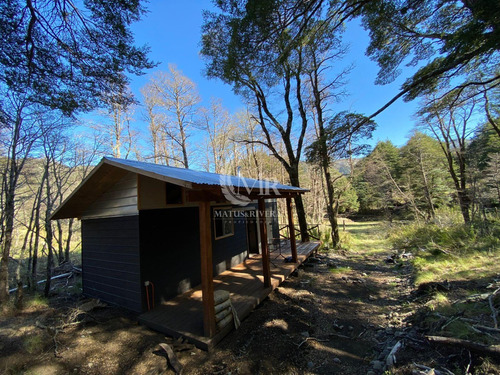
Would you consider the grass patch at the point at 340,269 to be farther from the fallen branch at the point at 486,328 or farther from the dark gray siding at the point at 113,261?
the dark gray siding at the point at 113,261

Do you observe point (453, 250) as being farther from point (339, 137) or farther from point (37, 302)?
point (37, 302)

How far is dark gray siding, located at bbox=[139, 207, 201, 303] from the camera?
12.3 ft

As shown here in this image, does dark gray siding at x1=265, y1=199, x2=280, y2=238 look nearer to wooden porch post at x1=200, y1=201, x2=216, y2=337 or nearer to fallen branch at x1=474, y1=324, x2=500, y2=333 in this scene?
wooden porch post at x1=200, y1=201, x2=216, y2=337

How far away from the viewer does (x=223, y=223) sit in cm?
581

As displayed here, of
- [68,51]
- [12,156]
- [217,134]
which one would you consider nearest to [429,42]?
[68,51]

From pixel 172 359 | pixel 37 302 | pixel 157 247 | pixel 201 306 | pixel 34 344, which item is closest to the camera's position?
pixel 172 359

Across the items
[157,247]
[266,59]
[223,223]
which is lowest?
[157,247]

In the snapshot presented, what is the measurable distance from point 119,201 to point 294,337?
3.87 metres

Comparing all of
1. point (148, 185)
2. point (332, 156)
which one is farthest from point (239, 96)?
point (148, 185)

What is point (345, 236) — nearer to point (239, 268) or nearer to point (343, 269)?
point (343, 269)

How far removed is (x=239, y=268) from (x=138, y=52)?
5.51m

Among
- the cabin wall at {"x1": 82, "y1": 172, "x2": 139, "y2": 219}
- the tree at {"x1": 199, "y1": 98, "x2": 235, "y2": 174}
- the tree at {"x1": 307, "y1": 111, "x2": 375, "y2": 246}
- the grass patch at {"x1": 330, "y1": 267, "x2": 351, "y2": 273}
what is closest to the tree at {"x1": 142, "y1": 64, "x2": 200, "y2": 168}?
the tree at {"x1": 199, "y1": 98, "x2": 235, "y2": 174}

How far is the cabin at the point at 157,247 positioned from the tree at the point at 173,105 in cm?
818

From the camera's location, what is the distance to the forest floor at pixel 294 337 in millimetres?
2332
